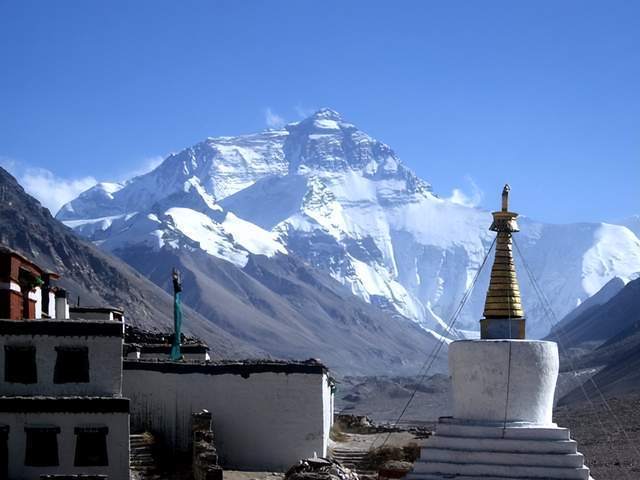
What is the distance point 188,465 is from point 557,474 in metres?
11.7

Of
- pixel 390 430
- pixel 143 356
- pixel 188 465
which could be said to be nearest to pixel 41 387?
pixel 188 465

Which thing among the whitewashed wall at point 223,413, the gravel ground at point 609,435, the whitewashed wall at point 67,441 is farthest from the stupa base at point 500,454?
the gravel ground at point 609,435

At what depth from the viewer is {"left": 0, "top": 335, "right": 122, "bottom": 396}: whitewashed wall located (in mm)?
29250

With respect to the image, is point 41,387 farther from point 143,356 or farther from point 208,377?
point 143,356

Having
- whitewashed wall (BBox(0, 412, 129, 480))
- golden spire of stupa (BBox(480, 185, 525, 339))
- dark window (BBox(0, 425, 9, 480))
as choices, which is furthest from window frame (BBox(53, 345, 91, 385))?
golden spire of stupa (BBox(480, 185, 525, 339))

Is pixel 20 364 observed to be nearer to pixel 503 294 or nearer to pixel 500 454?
pixel 503 294

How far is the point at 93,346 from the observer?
1161 inches

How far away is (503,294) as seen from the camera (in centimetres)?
2539

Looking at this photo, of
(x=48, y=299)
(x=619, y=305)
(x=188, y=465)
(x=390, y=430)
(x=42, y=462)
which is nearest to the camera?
(x=42, y=462)

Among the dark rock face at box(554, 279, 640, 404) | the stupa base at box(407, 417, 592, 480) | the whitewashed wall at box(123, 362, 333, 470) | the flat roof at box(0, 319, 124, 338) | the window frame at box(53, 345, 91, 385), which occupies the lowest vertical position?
the stupa base at box(407, 417, 592, 480)

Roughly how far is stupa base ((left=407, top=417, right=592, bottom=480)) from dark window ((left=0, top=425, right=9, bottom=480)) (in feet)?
32.3

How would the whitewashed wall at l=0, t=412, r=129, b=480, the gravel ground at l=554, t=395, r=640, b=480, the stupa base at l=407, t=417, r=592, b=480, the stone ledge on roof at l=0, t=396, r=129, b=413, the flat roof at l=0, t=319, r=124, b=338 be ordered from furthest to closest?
1. the gravel ground at l=554, t=395, r=640, b=480
2. the flat roof at l=0, t=319, r=124, b=338
3. the stone ledge on roof at l=0, t=396, r=129, b=413
4. the whitewashed wall at l=0, t=412, r=129, b=480
5. the stupa base at l=407, t=417, r=592, b=480

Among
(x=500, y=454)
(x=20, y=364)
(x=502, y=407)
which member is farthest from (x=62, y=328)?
(x=500, y=454)

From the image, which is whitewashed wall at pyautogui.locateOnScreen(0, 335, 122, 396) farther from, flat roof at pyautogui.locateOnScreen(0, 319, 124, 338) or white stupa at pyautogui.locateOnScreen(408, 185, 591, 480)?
white stupa at pyautogui.locateOnScreen(408, 185, 591, 480)
